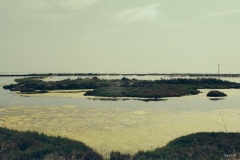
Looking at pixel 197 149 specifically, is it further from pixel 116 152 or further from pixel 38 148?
pixel 38 148

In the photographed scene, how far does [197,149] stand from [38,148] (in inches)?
324

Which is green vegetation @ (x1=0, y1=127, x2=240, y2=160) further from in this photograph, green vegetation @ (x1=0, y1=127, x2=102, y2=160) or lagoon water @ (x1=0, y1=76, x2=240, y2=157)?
lagoon water @ (x1=0, y1=76, x2=240, y2=157)

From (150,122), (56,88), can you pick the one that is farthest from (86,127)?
(56,88)

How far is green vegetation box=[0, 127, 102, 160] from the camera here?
37.1ft

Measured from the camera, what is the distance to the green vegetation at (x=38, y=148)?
11.3 metres

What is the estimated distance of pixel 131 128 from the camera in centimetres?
1811

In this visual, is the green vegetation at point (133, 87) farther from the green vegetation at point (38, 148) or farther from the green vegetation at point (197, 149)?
the green vegetation at point (38, 148)

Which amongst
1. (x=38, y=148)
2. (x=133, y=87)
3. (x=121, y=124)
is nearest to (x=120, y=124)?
(x=121, y=124)

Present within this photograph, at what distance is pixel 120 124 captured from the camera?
19438 mm

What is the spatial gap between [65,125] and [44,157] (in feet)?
27.0

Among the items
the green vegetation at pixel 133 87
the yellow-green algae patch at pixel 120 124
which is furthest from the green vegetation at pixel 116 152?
the green vegetation at pixel 133 87

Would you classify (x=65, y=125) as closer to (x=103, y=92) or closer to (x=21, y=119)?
(x=21, y=119)

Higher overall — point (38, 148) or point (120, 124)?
point (38, 148)

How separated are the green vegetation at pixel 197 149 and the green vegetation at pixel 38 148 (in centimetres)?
181
